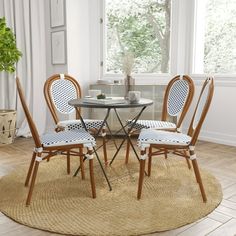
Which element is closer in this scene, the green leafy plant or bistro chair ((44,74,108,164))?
bistro chair ((44,74,108,164))

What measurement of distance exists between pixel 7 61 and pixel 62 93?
1240mm

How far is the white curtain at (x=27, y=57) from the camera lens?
443 cm

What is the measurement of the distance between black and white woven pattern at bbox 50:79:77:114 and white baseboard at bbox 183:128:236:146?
2.01 metres

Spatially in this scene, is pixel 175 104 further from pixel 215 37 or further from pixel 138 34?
pixel 138 34

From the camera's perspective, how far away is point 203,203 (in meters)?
2.21

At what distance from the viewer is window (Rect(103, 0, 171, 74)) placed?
174 inches

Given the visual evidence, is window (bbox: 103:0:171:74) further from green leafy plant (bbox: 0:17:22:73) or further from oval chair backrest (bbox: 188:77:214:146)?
oval chair backrest (bbox: 188:77:214:146)

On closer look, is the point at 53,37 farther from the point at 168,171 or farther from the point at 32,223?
the point at 32,223

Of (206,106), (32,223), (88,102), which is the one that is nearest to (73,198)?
(32,223)

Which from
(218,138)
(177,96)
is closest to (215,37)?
(218,138)

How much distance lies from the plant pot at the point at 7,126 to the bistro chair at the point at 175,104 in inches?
71.6

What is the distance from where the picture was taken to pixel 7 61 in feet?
12.9

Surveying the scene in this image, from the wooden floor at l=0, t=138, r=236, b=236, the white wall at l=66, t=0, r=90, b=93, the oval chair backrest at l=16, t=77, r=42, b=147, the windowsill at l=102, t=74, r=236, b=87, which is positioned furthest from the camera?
the white wall at l=66, t=0, r=90, b=93

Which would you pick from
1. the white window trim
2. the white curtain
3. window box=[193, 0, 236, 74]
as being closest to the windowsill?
the white window trim
